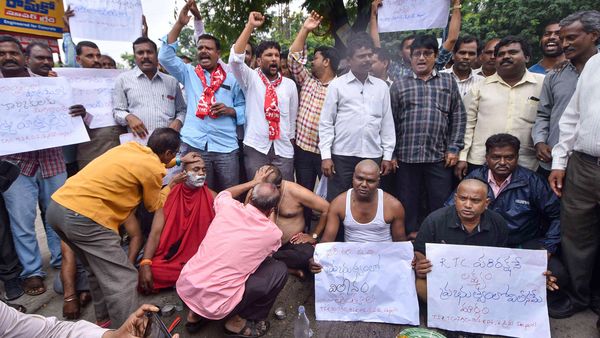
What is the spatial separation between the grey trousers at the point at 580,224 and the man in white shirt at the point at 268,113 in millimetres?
2616

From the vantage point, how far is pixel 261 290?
110 inches

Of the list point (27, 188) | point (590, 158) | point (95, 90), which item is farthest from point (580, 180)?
point (27, 188)

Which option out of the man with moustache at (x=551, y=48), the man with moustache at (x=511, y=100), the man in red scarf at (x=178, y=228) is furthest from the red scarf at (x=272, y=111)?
the man with moustache at (x=551, y=48)

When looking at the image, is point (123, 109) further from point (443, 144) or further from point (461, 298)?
point (461, 298)

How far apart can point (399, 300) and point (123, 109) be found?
3386 mm

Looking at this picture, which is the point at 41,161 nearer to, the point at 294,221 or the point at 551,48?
the point at 294,221

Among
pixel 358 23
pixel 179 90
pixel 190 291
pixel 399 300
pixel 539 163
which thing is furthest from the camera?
pixel 358 23

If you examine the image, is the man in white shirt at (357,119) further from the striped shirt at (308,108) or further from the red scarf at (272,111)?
the red scarf at (272,111)

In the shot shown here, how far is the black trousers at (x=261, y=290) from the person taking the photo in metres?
2.76

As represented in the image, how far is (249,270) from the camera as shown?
276 cm

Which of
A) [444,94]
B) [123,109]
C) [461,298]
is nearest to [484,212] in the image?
[461,298]

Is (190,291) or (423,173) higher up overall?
(423,173)

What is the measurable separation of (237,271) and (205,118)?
6.16 feet

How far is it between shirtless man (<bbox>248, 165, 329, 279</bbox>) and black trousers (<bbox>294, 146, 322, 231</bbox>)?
479 mm
